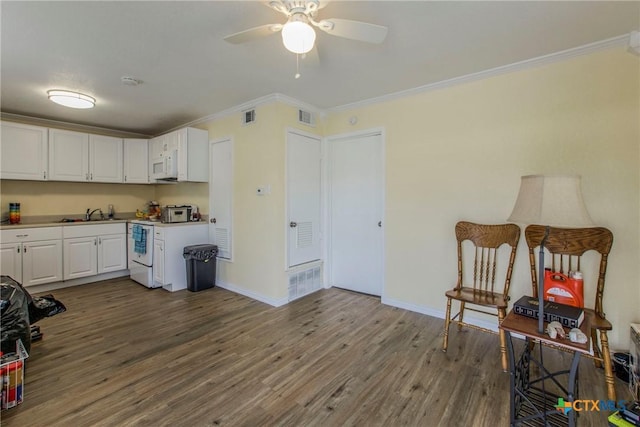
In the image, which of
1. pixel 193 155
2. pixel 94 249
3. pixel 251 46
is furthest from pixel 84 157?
pixel 251 46

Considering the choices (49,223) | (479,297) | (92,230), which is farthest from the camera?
(92,230)

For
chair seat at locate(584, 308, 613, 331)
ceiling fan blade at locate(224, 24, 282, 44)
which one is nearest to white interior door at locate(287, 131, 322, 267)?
ceiling fan blade at locate(224, 24, 282, 44)

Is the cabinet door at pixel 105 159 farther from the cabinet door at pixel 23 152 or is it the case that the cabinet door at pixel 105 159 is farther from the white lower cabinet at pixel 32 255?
the white lower cabinet at pixel 32 255

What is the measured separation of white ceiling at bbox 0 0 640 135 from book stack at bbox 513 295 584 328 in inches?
75.1

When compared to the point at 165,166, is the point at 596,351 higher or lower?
lower

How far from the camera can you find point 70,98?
330 cm

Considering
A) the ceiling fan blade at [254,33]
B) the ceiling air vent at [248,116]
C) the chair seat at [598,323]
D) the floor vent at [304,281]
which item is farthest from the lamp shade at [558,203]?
the ceiling air vent at [248,116]

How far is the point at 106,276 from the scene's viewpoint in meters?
4.65

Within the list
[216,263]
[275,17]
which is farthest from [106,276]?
[275,17]

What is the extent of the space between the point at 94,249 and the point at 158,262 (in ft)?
3.99

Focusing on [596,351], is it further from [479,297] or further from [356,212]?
[356,212]

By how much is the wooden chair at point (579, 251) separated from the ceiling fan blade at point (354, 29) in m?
2.04

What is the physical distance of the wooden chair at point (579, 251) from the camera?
7.05 feet

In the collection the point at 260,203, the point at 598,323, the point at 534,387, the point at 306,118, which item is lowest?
the point at 534,387
